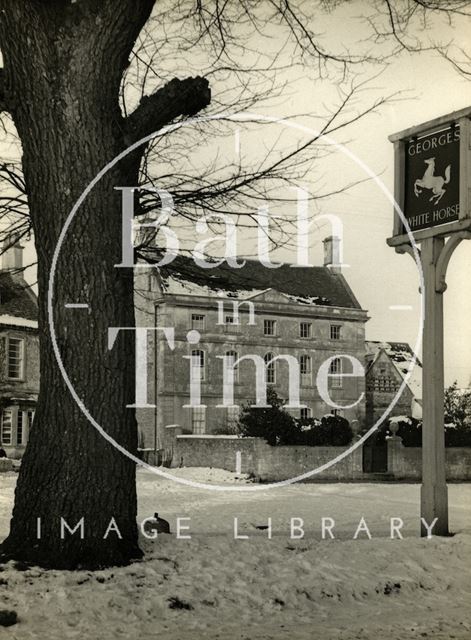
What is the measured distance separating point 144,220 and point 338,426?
18.5 m

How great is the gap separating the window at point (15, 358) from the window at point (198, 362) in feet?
22.0

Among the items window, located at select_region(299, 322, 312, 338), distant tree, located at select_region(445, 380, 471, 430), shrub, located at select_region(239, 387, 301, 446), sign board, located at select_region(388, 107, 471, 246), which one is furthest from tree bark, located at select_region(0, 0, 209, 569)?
window, located at select_region(299, 322, 312, 338)

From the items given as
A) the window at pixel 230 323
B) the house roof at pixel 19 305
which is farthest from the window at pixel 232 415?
the house roof at pixel 19 305

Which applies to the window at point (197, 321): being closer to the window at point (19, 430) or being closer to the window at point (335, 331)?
the window at point (335, 331)

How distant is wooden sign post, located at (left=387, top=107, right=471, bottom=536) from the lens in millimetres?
9109

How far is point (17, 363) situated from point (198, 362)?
6.93m

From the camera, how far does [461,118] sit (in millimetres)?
8875

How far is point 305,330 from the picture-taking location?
1495 inches

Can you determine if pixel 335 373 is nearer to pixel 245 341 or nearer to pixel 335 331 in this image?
pixel 335 331

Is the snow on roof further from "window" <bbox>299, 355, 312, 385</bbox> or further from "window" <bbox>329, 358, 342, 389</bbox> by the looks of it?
"window" <bbox>329, 358, 342, 389</bbox>

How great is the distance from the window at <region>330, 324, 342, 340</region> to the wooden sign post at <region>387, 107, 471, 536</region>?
28.5 meters

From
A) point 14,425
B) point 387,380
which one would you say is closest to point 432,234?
point 14,425

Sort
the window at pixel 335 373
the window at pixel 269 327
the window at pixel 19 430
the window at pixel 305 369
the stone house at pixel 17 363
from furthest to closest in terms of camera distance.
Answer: the window at pixel 335 373 → the window at pixel 305 369 → the window at pixel 269 327 → the window at pixel 19 430 → the stone house at pixel 17 363

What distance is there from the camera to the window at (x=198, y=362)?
111 feet
